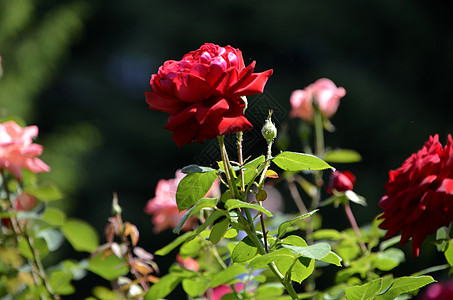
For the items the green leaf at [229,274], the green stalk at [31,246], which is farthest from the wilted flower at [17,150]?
the green leaf at [229,274]

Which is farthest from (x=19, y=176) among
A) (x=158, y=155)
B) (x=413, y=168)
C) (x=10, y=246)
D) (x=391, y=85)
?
(x=158, y=155)

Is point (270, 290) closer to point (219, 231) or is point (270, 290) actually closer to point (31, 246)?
point (219, 231)

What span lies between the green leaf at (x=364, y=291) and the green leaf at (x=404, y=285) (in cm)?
1

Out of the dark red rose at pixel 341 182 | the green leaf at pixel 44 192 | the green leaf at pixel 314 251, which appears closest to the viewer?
the green leaf at pixel 314 251

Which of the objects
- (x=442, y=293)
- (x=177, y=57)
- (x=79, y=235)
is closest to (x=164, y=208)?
(x=79, y=235)

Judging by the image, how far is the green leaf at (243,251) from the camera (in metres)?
0.38

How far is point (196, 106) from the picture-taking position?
36cm

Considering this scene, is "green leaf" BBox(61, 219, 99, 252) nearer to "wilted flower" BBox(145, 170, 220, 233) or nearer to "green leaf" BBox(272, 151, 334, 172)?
"wilted flower" BBox(145, 170, 220, 233)

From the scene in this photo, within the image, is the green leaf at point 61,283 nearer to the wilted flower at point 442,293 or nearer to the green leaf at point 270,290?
the green leaf at point 270,290

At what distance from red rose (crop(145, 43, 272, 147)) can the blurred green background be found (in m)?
2.51

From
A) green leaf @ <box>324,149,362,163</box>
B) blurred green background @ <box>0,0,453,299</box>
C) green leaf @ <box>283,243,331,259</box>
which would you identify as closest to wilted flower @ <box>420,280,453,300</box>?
green leaf @ <box>283,243,331,259</box>

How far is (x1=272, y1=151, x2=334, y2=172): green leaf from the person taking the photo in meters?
0.36

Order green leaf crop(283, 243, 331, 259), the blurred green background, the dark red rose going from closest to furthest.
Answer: green leaf crop(283, 243, 331, 259) → the dark red rose → the blurred green background

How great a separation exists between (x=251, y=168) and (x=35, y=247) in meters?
0.34
